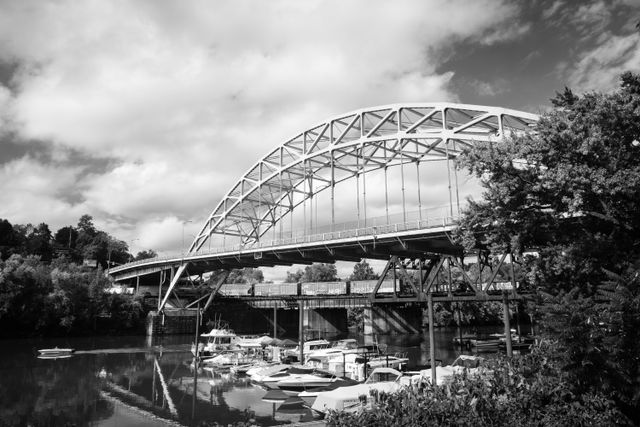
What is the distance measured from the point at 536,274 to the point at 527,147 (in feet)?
15.9

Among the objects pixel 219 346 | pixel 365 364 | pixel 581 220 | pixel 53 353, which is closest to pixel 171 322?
pixel 53 353

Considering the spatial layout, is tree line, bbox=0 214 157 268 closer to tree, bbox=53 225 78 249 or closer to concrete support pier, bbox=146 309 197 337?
tree, bbox=53 225 78 249

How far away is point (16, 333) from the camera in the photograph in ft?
203

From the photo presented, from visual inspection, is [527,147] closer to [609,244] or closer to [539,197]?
[539,197]

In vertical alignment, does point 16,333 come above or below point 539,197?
below

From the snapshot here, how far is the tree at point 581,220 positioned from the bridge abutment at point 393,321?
215ft

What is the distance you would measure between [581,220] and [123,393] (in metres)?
28.3

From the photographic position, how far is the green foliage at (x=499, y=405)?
9.67 meters

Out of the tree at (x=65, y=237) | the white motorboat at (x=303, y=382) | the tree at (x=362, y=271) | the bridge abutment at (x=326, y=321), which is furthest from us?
the tree at (x=65, y=237)

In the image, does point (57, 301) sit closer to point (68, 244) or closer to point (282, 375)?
point (282, 375)

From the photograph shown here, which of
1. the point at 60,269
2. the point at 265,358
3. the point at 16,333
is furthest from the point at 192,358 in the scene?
the point at 60,269

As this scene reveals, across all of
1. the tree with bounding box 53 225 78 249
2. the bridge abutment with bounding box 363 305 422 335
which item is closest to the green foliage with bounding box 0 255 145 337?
the bridge abutment with bounding box 363 305 422 335

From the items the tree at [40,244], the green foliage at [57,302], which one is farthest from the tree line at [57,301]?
the tree at [40,244]

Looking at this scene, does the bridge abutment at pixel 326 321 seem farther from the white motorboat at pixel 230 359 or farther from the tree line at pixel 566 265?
the tree line at pixel 566 265
